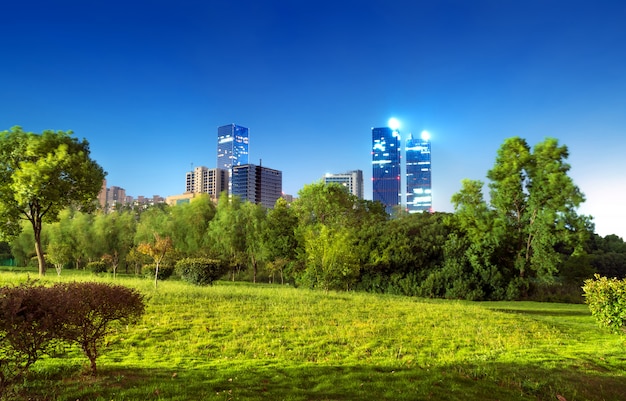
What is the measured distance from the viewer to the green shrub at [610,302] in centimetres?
1147

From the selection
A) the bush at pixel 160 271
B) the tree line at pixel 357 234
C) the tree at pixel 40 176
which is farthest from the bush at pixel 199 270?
the tree at pixel 40 176

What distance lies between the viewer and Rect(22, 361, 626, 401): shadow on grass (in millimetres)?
6055

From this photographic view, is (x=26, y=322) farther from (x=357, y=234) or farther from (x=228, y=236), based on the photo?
(x=228, y=236)

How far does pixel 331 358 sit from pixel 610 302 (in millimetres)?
8736

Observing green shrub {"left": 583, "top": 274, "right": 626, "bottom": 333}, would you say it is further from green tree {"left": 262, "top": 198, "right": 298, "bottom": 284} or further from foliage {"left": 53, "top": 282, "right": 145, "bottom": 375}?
green tree {"left": 262, "top": 198, "right": 298, "bottom": 284}

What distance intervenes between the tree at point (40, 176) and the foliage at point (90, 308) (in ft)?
61.7

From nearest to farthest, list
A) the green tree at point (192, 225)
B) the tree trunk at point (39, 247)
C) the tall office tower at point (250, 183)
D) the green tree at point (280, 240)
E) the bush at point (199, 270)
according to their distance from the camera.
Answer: the bush at point (199, 270), the tree trunk at point (39, 247), the green tree at point (280, 240), the green tree at point (192, 225), the tall office tower at point (250, 183)

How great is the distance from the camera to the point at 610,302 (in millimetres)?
11836

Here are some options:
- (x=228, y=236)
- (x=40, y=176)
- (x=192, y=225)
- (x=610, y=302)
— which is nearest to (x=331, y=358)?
(x=610, y=302)

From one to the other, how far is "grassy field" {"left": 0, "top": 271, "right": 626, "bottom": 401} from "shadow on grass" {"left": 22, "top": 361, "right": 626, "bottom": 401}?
2 centimetres

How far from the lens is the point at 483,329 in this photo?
45.4ft

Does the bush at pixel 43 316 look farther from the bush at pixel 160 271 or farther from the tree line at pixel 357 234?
the bush at pixel 160 271

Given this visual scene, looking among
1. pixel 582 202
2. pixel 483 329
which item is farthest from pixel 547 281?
pixel 483 329

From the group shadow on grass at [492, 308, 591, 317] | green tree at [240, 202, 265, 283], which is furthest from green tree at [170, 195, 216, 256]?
shadow on grass at [492, 308, 591, 317]
